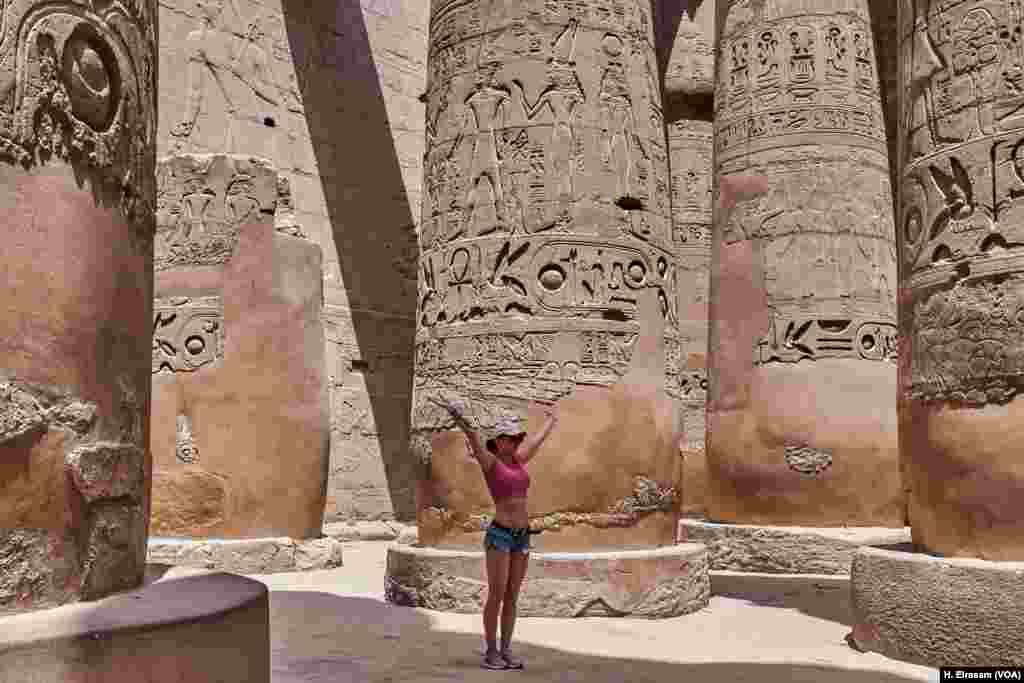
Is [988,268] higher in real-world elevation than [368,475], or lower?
higher

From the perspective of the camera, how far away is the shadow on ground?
457 centimetres

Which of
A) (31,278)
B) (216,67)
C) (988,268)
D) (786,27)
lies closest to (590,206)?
(988,268)

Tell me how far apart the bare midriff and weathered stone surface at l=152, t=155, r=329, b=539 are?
4.39 meters

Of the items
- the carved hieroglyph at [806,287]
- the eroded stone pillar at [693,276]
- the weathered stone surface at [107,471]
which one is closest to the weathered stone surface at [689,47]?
the eroded stone pillar at [693,276]

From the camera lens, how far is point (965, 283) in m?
4.84

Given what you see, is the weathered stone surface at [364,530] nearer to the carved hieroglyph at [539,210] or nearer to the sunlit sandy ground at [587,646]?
the sunlit sandy ground at [587,646]

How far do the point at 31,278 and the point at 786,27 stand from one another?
26.2ft

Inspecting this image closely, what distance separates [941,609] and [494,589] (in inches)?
70.6

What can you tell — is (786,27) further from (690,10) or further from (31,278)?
(31,278)

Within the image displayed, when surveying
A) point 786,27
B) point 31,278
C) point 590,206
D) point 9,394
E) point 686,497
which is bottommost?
point 686,497

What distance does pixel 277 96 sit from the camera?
13.1 metres

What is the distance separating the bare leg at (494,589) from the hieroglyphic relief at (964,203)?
2009mm

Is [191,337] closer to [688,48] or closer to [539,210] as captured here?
[539,210]

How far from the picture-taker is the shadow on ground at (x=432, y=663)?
4.57m
